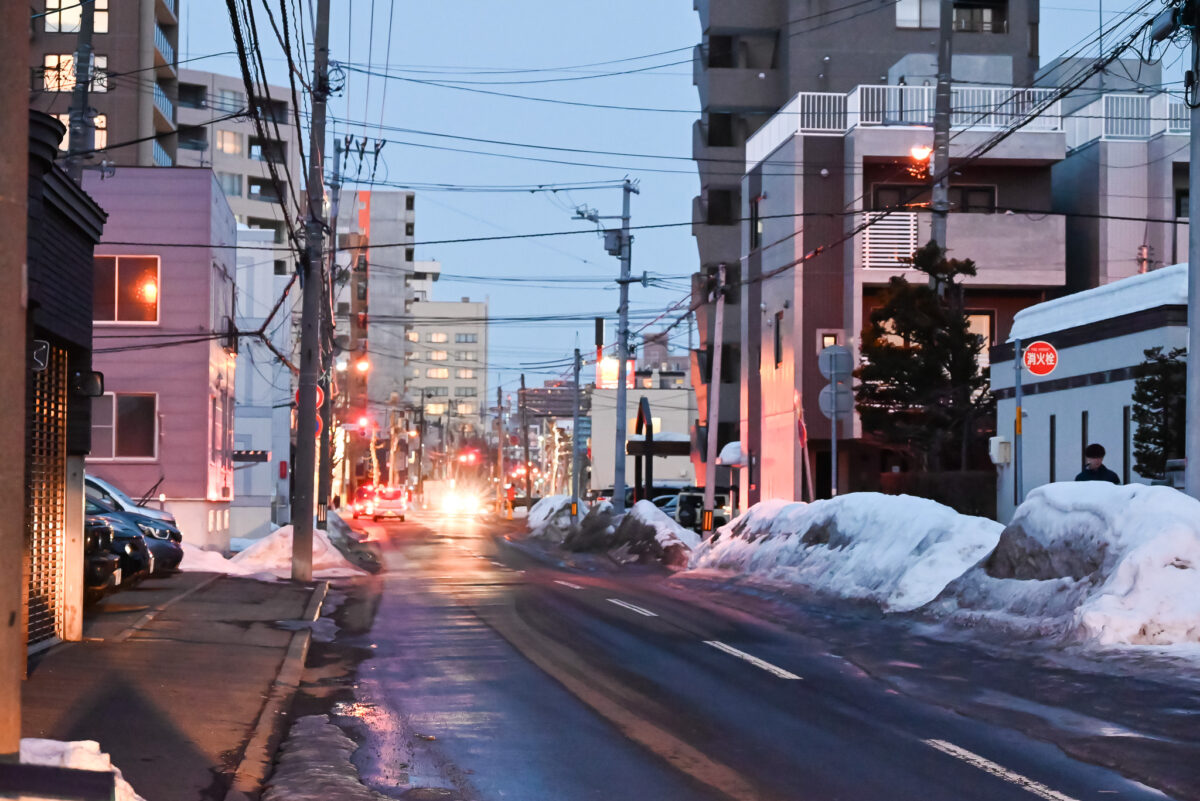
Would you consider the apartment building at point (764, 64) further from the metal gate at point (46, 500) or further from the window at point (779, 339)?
the metal gate at point (46, 500)

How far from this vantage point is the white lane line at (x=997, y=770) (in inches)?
313

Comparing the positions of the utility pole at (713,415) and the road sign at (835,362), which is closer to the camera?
the road sign at (835,362)

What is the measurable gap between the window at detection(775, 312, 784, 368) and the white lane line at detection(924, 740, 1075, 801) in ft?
120

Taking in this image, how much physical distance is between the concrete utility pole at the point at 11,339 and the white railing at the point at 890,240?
38.0m

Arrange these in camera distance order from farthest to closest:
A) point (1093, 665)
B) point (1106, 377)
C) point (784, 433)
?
point (784, 433) < point (1106, 377) < point (1093, 665)

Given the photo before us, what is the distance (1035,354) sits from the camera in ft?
84.0

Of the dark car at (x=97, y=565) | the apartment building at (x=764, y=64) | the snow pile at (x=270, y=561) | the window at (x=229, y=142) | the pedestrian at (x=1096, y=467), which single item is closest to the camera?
the dark car at (x=97, y=565)

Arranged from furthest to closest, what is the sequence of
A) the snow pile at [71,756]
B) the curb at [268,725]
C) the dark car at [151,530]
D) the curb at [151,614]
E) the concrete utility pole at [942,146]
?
1. the concrete utility pole at [942,146]
2. the dark car at [151,530]
3. the curb at [151,614]
4. the curb at [268,725]
5. the snow pile at [71,756]

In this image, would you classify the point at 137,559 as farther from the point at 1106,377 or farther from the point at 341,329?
the point at 341,329

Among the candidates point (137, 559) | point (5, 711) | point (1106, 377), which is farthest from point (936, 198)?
point (5, 711)

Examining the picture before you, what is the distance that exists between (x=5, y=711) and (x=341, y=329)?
107684mm

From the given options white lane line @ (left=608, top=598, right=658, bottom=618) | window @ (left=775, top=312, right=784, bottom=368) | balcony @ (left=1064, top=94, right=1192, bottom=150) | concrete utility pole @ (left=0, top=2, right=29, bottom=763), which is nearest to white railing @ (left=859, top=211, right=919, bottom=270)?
window @ (left=775, top=312, right=784, bottom=368)

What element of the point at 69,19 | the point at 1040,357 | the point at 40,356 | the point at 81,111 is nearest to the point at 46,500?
the point at 40,356

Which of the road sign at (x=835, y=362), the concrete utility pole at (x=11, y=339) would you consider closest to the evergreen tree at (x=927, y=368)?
the road sign at (x=835, y=362)
